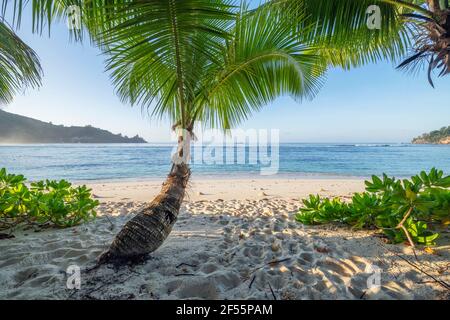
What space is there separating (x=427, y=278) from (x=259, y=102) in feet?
7.57

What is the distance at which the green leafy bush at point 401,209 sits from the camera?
2.04 metres

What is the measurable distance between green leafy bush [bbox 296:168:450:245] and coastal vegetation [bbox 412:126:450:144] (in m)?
70.3

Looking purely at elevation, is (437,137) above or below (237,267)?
above

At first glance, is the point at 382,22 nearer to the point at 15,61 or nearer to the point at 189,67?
the point at 189,67

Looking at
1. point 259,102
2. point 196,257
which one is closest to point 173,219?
point 196,257

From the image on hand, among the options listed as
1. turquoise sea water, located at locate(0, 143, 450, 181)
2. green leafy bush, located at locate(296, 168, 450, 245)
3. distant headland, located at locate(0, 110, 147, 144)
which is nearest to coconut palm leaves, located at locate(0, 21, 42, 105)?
green leafy bush, located at locate(296, 168, 450, 245)

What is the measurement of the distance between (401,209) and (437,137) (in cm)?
7859

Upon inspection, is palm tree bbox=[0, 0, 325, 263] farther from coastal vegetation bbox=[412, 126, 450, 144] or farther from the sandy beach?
coastal vegetation bbox=[412, 126, 450, 144]

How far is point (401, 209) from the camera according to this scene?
2148mm

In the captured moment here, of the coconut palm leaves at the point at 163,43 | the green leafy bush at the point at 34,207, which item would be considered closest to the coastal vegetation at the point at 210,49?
the coconut palm leaves at the point at 163,43

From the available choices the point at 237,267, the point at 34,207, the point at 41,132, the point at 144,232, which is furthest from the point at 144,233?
the point at 41,132

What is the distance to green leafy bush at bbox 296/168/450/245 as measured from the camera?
6.70 ft

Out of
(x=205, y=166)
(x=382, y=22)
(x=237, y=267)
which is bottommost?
(x=205, y=166)

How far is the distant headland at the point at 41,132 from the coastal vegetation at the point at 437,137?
8659 cm
